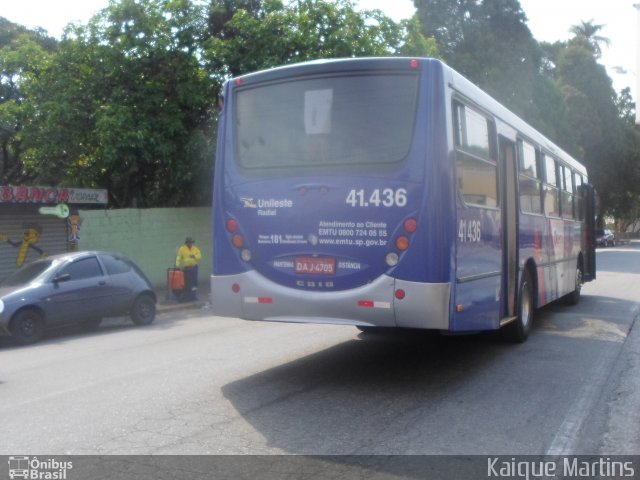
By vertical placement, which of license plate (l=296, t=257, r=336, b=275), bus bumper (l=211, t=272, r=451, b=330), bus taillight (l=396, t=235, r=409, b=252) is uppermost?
bus taillight (l=396, t=235, r=409, b=252)

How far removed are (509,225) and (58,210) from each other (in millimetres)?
11749

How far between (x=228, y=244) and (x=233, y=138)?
1.20 meters

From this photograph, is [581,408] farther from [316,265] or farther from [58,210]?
[58,210]

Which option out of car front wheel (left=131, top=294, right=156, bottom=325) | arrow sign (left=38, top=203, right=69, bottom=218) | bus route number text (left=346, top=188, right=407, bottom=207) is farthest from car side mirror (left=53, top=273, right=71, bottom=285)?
bus route number text (left=346, top=188, right=407, bottom=207)

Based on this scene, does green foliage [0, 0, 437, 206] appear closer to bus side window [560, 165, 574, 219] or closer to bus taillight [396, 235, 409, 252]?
bus side window [560, 165, 574, 219]

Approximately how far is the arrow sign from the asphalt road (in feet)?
20.2

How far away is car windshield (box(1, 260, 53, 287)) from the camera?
12.9 m

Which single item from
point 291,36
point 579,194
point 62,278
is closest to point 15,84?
point 291,36

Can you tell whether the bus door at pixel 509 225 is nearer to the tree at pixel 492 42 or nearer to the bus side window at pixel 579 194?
the bus side window at pixel 579 194

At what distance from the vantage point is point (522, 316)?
35.5 feet

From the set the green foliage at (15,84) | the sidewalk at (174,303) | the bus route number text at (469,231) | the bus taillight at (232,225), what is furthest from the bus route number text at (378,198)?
the green foliage at (15,84)

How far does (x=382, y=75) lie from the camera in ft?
25.3

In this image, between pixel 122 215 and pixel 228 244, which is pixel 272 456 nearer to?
pixel 228 244

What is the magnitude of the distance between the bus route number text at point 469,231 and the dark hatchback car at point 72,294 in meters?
7.67
